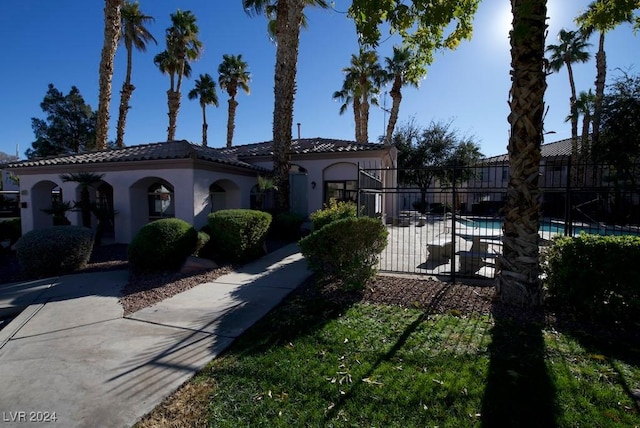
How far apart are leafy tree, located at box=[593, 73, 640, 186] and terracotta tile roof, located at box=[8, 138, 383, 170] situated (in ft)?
45.0

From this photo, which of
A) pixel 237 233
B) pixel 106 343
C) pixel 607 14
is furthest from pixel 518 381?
pixel 237 233

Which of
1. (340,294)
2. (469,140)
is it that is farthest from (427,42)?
(469,140)

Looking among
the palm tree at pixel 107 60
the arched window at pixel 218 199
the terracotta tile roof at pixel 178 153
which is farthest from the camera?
the palm tree at pixel 107 60

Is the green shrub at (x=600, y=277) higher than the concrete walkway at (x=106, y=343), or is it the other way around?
the green shrub at (x=600, y=277)

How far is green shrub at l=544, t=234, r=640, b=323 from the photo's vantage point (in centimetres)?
441

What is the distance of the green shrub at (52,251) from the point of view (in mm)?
7891

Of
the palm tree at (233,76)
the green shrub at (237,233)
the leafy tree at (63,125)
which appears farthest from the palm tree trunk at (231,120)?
the green shrub at (237,233)

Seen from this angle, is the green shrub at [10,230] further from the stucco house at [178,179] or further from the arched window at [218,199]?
the arched window at [218,199]

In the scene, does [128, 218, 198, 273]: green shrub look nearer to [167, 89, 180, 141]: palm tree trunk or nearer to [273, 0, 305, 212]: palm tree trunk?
[273, 0, 305, 212]: palm tree trunk

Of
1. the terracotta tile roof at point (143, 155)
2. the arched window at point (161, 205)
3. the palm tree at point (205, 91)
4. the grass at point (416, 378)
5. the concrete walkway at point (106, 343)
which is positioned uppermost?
the palm tree at point (205, 91)

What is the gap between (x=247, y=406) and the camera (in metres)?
2.93

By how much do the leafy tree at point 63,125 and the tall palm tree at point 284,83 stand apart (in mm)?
27026

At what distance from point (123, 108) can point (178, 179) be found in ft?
45.7

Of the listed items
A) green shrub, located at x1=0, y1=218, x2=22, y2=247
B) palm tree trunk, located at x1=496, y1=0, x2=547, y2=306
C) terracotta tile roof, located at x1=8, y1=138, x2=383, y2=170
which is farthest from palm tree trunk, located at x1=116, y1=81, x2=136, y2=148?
palm tree trunk, located at x1=496, y1=0, x2=547, y2=306
